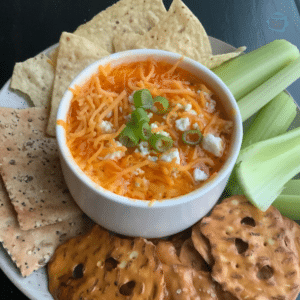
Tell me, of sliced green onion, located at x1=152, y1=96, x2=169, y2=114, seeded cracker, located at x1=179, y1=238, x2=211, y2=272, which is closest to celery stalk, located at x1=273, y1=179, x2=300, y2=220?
seeded cracker, located at x1=179, y1=238, x2=211, y2=272

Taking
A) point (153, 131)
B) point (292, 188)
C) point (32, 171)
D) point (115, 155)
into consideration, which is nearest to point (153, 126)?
point (153, 131)

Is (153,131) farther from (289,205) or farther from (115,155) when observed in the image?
(289,205)

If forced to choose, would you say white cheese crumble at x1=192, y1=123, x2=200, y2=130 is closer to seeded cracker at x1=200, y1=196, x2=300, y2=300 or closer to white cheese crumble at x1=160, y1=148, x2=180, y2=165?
white cheese crumble at x1=160, y1=148, x2=180, y2=165

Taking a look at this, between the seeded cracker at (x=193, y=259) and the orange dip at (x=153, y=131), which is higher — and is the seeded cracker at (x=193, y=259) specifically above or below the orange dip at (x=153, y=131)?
below

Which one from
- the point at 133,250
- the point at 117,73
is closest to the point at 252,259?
the point at 133,250

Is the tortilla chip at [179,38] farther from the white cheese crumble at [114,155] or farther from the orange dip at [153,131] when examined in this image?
the white cheese crumble at [114,155]

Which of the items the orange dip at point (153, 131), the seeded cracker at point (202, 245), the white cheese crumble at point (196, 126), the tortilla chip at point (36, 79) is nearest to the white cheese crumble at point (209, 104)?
the orange dip at point (153, 131)

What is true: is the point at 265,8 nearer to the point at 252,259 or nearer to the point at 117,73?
the point at 117,73
